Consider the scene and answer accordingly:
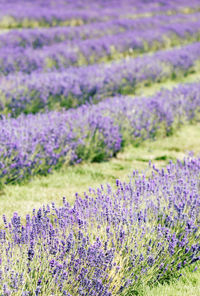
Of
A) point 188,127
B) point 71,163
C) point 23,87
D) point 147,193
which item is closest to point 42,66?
point 23,87

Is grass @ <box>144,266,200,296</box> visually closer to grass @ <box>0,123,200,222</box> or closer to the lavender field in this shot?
the lavender field

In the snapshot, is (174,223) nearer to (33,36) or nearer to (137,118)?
(137,118)

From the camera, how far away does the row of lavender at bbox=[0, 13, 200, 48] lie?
10680 mm

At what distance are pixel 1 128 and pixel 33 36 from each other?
768 cm

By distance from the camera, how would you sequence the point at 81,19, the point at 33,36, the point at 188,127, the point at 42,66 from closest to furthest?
the point at 188,127
the point at 42,66
the point at 33,36
the point at 81,19

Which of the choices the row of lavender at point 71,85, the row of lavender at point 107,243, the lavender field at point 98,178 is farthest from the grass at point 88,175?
the row of lavender at point 71,85

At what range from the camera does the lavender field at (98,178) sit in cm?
222

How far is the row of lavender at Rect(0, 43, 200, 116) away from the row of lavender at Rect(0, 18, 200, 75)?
93 cm

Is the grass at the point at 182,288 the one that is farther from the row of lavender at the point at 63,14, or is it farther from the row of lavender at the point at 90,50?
the row of lavender at the point at 63,14

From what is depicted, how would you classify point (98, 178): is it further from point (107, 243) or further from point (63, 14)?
point (63, 14)

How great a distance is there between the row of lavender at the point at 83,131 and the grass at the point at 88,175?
0.12 meters

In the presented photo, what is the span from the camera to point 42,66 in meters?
8.42

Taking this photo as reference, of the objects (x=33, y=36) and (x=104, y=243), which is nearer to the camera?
(x=104, y=243)

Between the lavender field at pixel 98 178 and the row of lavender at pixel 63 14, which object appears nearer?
the lavender field at pixel 98 178
